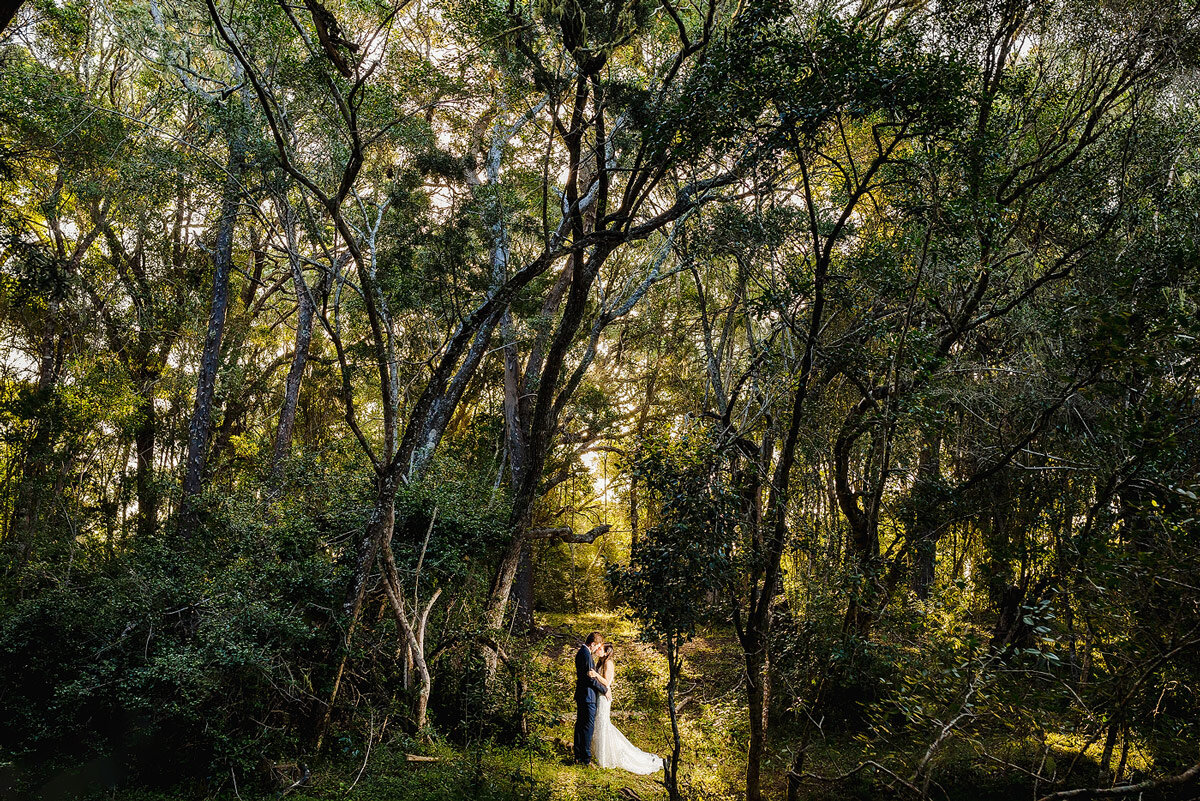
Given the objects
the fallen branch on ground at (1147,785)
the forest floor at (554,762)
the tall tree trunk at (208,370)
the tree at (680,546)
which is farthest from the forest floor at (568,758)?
the tall tree trunk at (208,370)

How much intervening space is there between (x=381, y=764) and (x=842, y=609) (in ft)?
18.1

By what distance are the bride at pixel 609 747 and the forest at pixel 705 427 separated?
0.52 ft

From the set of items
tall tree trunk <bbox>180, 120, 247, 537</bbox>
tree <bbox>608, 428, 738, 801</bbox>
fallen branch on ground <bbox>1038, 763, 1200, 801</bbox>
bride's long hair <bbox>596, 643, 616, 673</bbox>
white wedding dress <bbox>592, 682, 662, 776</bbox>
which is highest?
tall tree trunk <bbox>180, 120, 247, 537</bbox>

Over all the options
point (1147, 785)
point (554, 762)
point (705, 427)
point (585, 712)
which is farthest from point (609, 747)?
point (1147, 785)

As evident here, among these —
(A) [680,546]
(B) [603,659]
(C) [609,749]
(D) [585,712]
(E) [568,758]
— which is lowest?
(E) [568,758]

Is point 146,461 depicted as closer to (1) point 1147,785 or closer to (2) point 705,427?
(2) point 705,427

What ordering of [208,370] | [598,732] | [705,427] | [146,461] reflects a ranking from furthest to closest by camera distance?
1. [146,461]
2. [208,370]
3. [598,732]
4. [705,427]

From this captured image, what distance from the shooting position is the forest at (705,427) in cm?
465

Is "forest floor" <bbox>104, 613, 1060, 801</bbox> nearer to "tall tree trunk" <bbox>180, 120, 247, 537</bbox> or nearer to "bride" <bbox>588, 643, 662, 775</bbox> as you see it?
"bride" <bbox>588, 643, 662, 775</bbox>

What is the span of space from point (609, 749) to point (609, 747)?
2 centimetres

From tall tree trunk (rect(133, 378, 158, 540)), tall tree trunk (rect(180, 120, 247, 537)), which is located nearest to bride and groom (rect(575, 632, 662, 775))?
tall tree trunk (rect(180, 120, 247, 537))

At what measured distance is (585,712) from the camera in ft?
24.7

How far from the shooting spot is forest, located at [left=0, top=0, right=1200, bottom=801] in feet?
15.3

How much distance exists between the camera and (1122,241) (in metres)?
6.30
